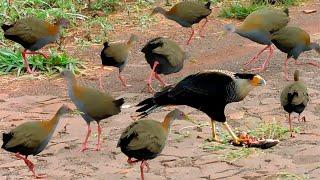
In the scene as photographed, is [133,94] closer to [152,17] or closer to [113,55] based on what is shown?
[113,55]

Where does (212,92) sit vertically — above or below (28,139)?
above

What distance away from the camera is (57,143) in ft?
23.0

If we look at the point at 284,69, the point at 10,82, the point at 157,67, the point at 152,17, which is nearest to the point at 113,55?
the point at 157,67

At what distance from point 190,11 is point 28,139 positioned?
4.43 metres

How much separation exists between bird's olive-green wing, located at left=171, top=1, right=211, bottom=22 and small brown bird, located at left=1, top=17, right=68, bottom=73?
5.56 ft

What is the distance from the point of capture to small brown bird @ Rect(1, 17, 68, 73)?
8.88 meters

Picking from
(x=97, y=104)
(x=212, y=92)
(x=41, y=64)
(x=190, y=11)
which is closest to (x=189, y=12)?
(x=190, y=11)

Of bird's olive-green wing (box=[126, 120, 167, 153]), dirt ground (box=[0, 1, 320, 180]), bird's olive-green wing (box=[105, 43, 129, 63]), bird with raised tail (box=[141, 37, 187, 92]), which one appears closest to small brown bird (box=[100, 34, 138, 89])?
bird's olive-green wing (box=[105, 43, 129, 63])

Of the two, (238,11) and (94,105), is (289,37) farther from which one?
(94,105)

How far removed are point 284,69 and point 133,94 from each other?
1.93 m

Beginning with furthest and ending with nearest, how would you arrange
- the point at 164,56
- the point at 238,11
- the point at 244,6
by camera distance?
the point at 244,6, the point at 238,11, the point at 164,56

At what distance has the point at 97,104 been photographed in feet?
21.9

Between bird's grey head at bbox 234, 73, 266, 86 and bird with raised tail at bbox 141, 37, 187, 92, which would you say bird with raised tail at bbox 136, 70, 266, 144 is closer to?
bird's grey head at bbox 234, 73, 266, 86

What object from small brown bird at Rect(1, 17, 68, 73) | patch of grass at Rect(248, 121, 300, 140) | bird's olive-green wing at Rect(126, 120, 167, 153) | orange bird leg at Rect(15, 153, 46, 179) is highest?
→ bird's olive-green wing at Rect(126, 120, 167, 153)
